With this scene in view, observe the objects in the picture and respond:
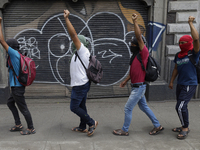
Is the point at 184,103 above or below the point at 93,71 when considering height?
below

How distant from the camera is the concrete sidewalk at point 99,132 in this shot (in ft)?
10.5

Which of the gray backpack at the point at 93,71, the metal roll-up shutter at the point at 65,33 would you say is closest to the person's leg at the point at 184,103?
the gray backpack at the point at 93,71

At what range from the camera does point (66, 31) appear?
18.0 feet

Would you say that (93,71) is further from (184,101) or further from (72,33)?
(184,101)

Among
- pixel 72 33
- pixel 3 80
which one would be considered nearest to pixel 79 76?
pixel 72 33

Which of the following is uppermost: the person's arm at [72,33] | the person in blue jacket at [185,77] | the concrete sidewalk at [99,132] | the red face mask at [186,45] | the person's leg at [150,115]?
the person's arm at [72,33]

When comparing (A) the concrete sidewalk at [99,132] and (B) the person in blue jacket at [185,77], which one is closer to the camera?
(A) the concrete sidewalk at [99,132]

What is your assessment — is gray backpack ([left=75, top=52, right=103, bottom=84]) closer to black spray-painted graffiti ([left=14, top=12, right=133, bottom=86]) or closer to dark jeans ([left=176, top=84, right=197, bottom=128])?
dark jeans ([left=176, top=84, right=197, bottom=128])

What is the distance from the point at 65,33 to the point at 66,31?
0.20 ft

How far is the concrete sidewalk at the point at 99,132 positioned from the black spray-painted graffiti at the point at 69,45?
3.08ft

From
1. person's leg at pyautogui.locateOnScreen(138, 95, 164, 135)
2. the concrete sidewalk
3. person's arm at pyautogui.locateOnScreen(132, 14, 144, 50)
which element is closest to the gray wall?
the concrete sidewalk

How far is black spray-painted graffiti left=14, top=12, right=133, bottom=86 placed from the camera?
5445 millimetres

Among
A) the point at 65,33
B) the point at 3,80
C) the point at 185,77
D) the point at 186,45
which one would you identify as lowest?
the point at 3,80

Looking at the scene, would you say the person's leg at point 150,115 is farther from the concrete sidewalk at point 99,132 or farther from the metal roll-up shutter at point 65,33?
the metal roll-up shutter at point 65,33
